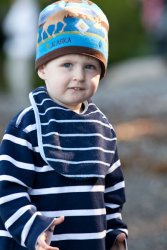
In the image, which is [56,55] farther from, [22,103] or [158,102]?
[22,103]

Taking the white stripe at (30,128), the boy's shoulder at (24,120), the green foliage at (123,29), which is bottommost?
the white stripe at (30,128)

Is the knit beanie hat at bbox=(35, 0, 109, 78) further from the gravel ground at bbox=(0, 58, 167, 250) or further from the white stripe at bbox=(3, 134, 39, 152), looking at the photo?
the gravel ground at bbox=(0, 58, 167, 250)

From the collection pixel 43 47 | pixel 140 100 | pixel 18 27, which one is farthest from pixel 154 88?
pixel 43 47

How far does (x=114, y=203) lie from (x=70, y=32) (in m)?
0.72

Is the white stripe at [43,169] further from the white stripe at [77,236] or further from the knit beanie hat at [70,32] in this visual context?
the knit beanie hat at [70,32]

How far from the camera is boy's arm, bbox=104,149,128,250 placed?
3.65 m

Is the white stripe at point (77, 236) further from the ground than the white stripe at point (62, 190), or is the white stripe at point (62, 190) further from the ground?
the white stripe at point (62, 190)

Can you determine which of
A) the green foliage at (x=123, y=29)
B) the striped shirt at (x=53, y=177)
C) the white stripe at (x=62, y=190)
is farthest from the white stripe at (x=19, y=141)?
the green foliage at (x=123, y=29)

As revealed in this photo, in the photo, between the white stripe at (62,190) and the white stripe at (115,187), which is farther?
the white stripe at (115,187)

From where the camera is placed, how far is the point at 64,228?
3.45 m

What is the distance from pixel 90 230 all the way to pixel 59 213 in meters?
0.14

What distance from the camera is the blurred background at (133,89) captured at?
7.08 m

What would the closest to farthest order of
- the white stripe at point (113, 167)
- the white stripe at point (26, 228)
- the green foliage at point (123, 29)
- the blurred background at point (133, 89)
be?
the white stripe at point (26, 228)
the white stripe at point (113, 167)
the blurred background at point (133, 89)
the green foliage at point (123, 29)

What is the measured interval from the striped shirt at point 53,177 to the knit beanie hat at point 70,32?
0.19 metres
